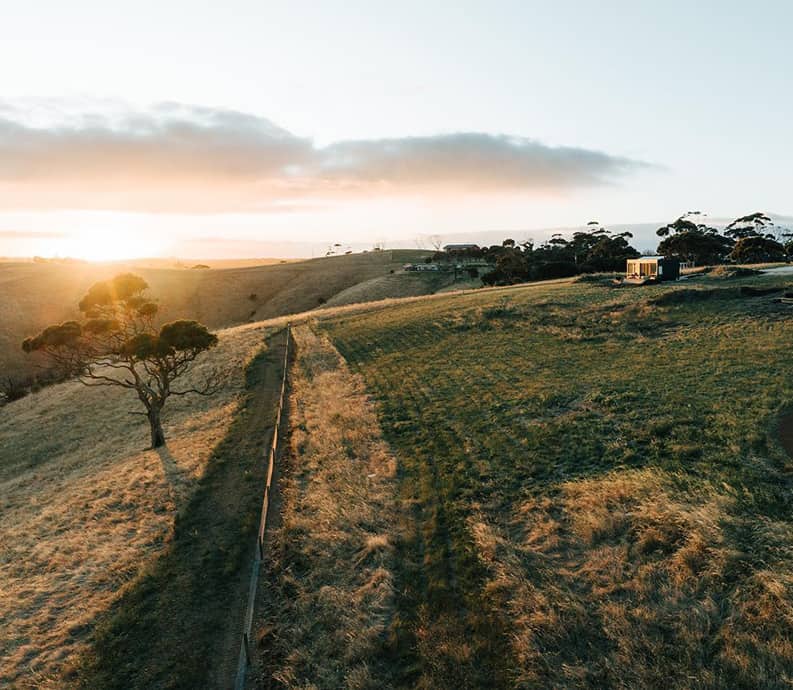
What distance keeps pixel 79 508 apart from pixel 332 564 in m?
14.5

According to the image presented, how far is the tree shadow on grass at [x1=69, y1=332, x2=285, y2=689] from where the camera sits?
37.4ft

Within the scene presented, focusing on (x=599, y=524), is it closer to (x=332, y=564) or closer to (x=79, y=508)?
(x=332, y=564)

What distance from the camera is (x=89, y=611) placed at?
13.8 metres

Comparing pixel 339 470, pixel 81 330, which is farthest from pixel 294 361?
pixel 339 470

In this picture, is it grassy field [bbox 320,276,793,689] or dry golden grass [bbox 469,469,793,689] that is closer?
dry golden grass [bbox 469,469,793,689]

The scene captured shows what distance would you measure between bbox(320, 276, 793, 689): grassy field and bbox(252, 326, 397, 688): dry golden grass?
1.90 feet

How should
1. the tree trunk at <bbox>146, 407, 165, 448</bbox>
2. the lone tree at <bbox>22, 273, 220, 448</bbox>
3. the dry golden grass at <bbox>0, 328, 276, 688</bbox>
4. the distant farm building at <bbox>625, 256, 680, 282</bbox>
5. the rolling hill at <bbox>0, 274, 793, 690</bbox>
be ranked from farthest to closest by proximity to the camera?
the distant farm building at <bbox>625, 256, 680, 282</bbox> < the lone tree at <bbox>22, 273, 220, 448</bbox> < the tree trunk at <bbox>146, 407, 165, 448</bbox> < the dry golden grass at <bbox>0, 328, 276, 688</bbox> < the rolling hill at <bbox>0, 274, 793, 690</bbox>

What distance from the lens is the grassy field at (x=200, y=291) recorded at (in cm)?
9300

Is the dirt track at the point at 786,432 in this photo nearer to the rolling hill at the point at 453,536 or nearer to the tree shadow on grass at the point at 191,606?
the rolling hill at the point at 453,536

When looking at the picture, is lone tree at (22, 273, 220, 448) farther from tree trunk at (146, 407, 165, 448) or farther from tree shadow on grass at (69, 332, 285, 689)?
tree shadow on grass at (69, 332, 285, 689)

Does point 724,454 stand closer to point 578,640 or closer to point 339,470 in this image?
point 578,640

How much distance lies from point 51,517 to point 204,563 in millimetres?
11067

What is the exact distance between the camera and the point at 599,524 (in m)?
13.6

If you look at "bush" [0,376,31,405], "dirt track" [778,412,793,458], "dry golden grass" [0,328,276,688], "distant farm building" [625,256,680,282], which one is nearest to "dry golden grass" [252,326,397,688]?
"dry golden grass" [0,328,276,688]
